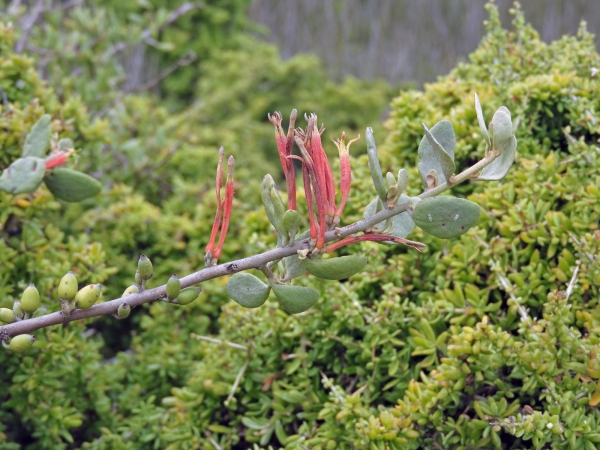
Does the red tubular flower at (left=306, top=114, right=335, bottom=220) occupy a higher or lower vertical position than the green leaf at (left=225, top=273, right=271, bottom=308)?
higher

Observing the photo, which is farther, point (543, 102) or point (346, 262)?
point (543, 102)

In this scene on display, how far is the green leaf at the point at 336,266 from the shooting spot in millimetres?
909

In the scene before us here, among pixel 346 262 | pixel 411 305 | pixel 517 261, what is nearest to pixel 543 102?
pixel 517 261

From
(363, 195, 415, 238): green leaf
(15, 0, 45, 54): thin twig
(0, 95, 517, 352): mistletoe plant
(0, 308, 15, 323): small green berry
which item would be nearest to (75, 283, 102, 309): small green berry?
(0, 95, 517, 352): mistletoe plant

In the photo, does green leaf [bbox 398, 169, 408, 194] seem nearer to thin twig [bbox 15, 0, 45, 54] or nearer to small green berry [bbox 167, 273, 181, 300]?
small green berry [bbox 167, 273, 181, 300]

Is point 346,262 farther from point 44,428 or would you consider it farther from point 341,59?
point 341,59

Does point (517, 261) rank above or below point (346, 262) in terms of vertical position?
below

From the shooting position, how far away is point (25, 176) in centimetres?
137

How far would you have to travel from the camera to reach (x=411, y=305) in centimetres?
135

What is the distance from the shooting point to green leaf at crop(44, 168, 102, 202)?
56.4 inches

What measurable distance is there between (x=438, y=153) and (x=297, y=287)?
274 mm

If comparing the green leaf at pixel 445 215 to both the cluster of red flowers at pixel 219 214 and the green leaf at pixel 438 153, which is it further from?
the cluster of red flowers at pixel 219 214

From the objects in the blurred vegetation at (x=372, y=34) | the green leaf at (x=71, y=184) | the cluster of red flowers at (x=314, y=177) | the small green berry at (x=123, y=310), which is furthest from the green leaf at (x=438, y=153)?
the blurred vegetation at (x=372, y=34)

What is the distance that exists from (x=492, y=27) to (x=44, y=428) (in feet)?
5.16
